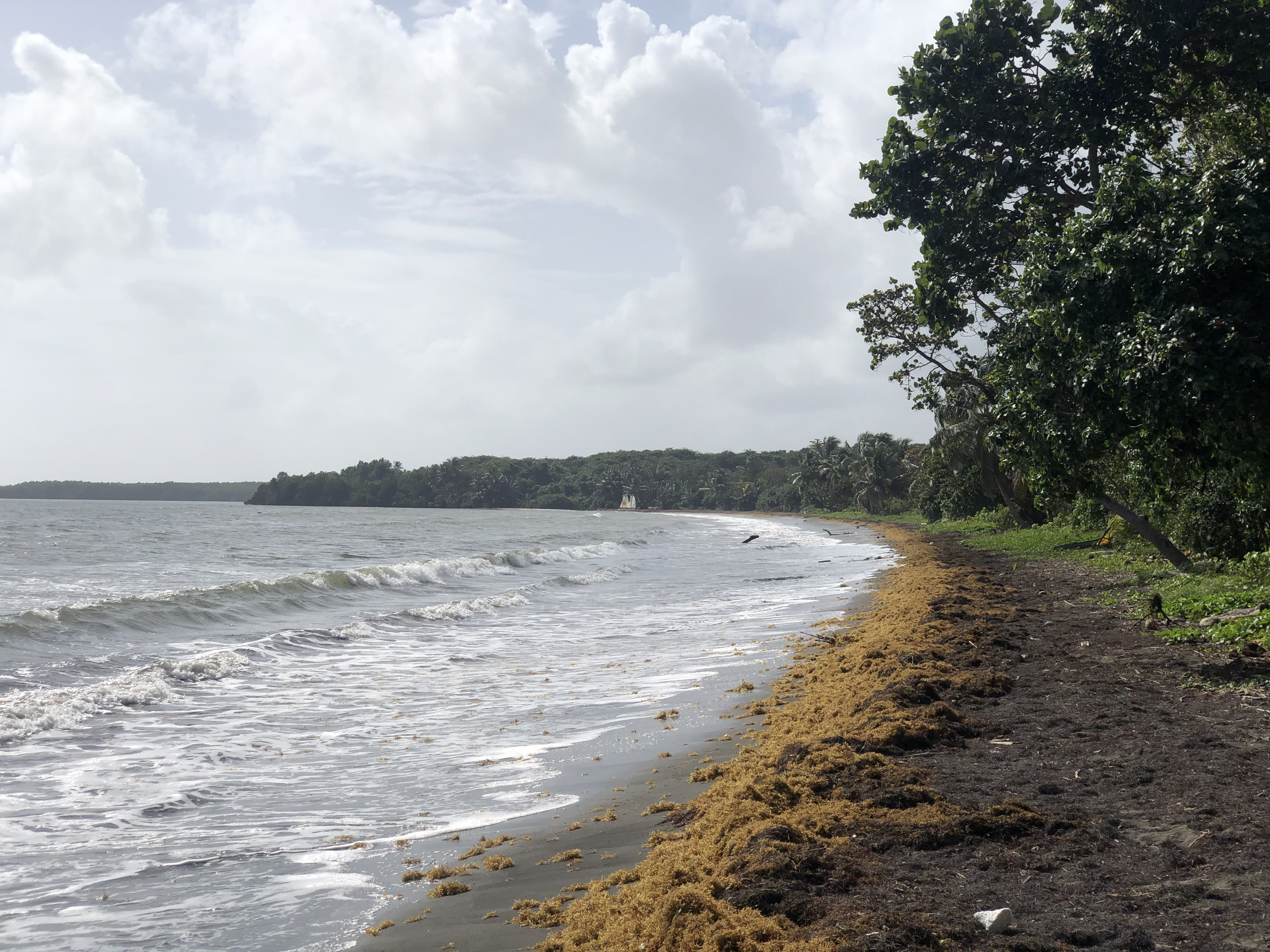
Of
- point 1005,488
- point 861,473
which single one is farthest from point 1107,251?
point 861,473

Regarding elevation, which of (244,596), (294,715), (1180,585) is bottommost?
(294,715)

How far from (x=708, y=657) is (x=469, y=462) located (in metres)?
179

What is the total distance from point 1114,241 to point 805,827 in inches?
262

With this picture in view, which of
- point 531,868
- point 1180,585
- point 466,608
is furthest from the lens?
point 466,608

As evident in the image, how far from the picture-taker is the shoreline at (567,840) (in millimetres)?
4461

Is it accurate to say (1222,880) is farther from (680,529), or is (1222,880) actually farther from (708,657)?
(680,529)

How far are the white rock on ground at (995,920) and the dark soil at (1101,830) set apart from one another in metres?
0.03

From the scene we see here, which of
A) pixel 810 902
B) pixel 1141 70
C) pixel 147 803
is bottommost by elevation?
pixel 147 803

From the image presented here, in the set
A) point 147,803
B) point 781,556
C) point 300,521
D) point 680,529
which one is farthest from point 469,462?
point 147,803

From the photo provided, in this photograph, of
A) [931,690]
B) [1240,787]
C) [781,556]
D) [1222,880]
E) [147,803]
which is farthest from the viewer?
[781,556]

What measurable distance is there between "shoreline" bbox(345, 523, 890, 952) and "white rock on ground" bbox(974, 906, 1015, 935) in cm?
205

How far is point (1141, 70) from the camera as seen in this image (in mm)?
14039

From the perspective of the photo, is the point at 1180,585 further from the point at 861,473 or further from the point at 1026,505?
the point at 861,473

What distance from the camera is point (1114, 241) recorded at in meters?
8.34
